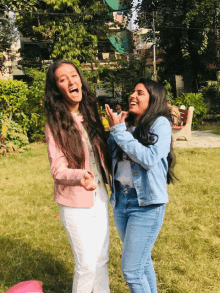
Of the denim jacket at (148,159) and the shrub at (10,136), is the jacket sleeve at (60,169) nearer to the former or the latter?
the denim jacket at (148,159)

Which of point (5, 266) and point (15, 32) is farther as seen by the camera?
point (15, 32)

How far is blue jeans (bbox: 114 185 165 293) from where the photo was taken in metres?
2.15

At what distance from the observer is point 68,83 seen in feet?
→ 7.50

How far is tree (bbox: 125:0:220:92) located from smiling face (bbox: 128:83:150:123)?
15.8 metres

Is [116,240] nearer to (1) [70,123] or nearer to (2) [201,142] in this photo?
(1) [70,123]

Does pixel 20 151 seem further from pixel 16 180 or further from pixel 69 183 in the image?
pixel 69 183

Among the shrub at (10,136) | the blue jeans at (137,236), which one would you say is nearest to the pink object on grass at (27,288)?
the blue jeans at (137,236)

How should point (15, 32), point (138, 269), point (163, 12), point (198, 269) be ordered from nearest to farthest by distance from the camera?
point (138, 269) → point (198, 269) → point (163, 12) → point (15, 32)

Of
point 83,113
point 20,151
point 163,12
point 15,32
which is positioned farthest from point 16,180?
point 15,32

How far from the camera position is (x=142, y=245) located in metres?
2.16

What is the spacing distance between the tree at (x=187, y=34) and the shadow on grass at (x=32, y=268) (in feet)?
A: 50.9

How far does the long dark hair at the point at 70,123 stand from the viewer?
2188mm

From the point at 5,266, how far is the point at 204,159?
565cm

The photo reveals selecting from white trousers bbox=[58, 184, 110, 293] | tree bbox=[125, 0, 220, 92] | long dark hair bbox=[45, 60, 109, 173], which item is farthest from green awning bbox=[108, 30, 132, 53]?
white trousers bbox=[58, 184, 110, 293]
